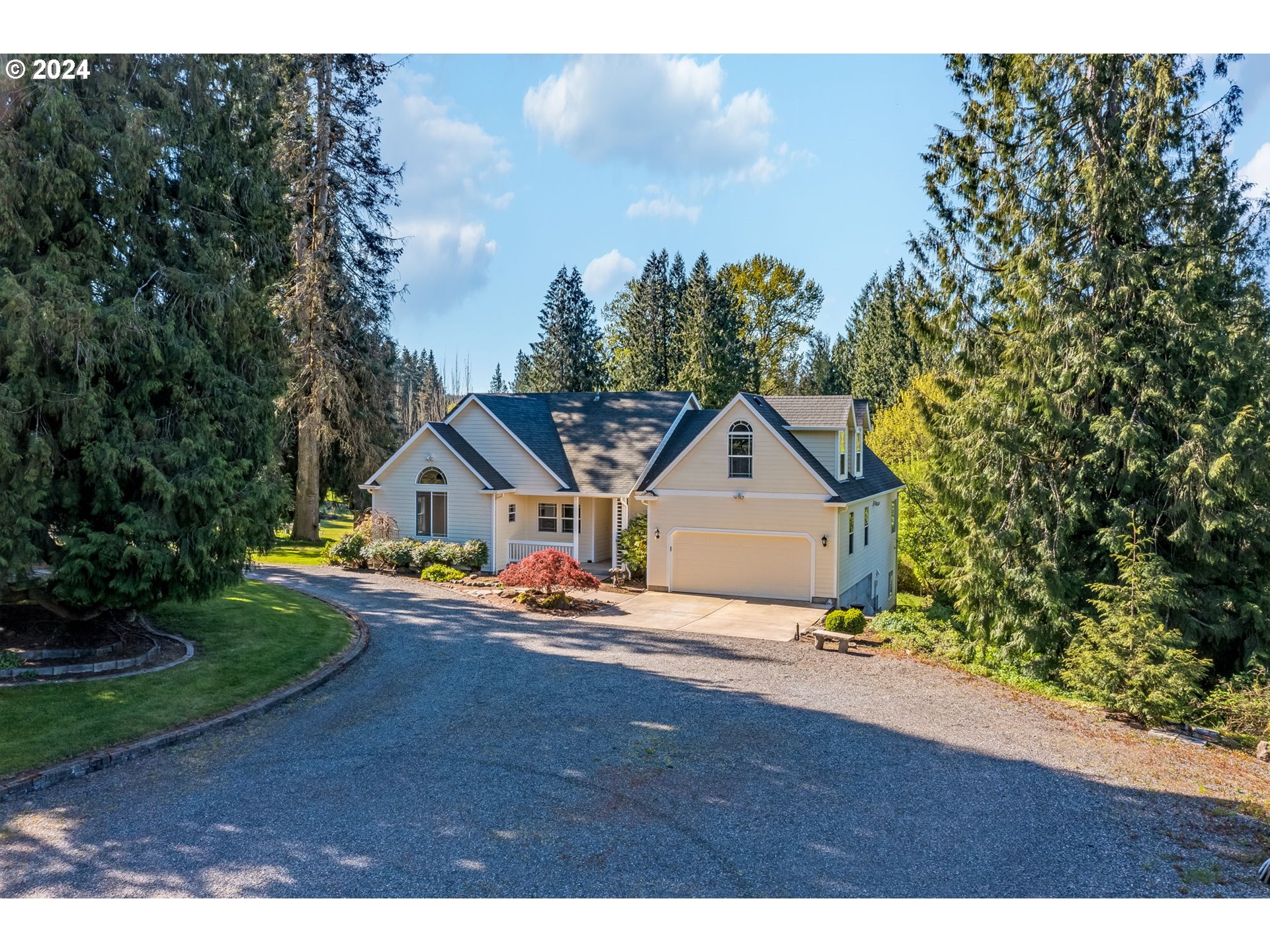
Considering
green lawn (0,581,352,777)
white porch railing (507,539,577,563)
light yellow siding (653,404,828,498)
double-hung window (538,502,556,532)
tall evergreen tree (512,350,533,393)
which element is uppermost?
tall evergreen tree (512,350,533,393)

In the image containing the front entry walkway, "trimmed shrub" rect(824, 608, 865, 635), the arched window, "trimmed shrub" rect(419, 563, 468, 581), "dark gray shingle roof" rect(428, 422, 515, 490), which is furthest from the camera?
"dark gray shingle roof" rect(428, 422, 515, 490)

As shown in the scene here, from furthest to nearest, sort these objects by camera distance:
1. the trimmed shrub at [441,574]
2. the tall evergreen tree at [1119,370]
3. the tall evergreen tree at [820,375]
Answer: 1. the tall evergreen tree at [820,375]
2. the trimmed shrub at [441,574]
3. the tall evergreen tree at [1119,370]

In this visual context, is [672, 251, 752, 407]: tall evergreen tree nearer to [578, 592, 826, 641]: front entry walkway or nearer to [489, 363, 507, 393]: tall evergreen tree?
[578, 592, 826, 641]: front entry walkway

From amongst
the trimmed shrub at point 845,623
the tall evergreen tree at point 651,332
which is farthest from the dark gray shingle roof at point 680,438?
the tall evergreen tree at point 651,332

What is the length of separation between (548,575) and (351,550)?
28.4 feet

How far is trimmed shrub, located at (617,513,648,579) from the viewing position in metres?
21.9

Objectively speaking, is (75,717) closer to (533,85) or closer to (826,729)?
(826,729)

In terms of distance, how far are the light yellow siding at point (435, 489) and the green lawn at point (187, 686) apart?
797cm

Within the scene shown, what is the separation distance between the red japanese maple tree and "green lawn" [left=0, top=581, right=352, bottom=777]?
183 inches

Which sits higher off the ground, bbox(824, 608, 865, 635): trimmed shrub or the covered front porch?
the covered front porch

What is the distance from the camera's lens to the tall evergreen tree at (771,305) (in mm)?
47500

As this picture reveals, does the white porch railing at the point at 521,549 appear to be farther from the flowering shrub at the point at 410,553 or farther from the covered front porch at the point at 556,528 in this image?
the flowering shrub at the point at 410,553

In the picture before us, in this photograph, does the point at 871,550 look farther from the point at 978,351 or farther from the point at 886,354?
the point at 886,354

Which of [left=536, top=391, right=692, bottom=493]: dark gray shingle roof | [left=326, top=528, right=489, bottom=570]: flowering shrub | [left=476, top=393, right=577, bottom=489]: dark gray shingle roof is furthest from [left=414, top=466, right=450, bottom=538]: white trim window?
[left=536, top=391, right=692, bottom=493]: dark gray shingle roof
